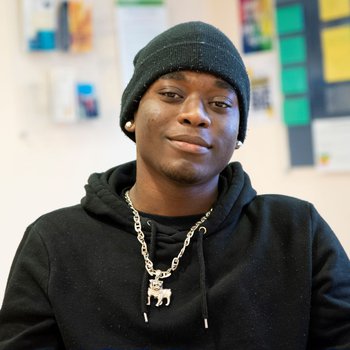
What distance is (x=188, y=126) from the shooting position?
1048mm

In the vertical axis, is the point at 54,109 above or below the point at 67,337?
above

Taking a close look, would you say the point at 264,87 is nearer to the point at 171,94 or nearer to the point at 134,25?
the point at 134,25

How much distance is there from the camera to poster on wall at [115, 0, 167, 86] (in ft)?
6.23

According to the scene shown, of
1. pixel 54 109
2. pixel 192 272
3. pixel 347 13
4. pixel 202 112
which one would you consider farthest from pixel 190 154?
pixel 347 13

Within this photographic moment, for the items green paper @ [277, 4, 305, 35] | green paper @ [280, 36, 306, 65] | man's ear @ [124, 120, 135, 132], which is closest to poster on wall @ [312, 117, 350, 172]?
green paper @ [280, 36, 306, 65]

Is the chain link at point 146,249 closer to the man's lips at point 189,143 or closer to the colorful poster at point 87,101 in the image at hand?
the man's lips at point 189,143

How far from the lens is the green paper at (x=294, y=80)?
1922mm

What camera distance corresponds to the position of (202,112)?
1.05 meters

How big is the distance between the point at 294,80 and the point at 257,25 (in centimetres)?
27

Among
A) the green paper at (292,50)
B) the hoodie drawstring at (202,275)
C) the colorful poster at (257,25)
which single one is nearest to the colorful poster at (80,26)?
the colorful poster at (257,25)

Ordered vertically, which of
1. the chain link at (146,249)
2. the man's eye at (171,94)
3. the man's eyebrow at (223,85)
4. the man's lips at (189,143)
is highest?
the man's eyebrow at (223,85)

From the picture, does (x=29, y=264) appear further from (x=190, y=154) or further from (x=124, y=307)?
(x=190, y=154)

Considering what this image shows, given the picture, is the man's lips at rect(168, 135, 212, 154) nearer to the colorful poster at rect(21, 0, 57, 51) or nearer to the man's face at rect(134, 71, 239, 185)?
the man's face at rect(134, 71, 239, 185)

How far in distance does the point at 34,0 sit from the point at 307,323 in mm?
1298
